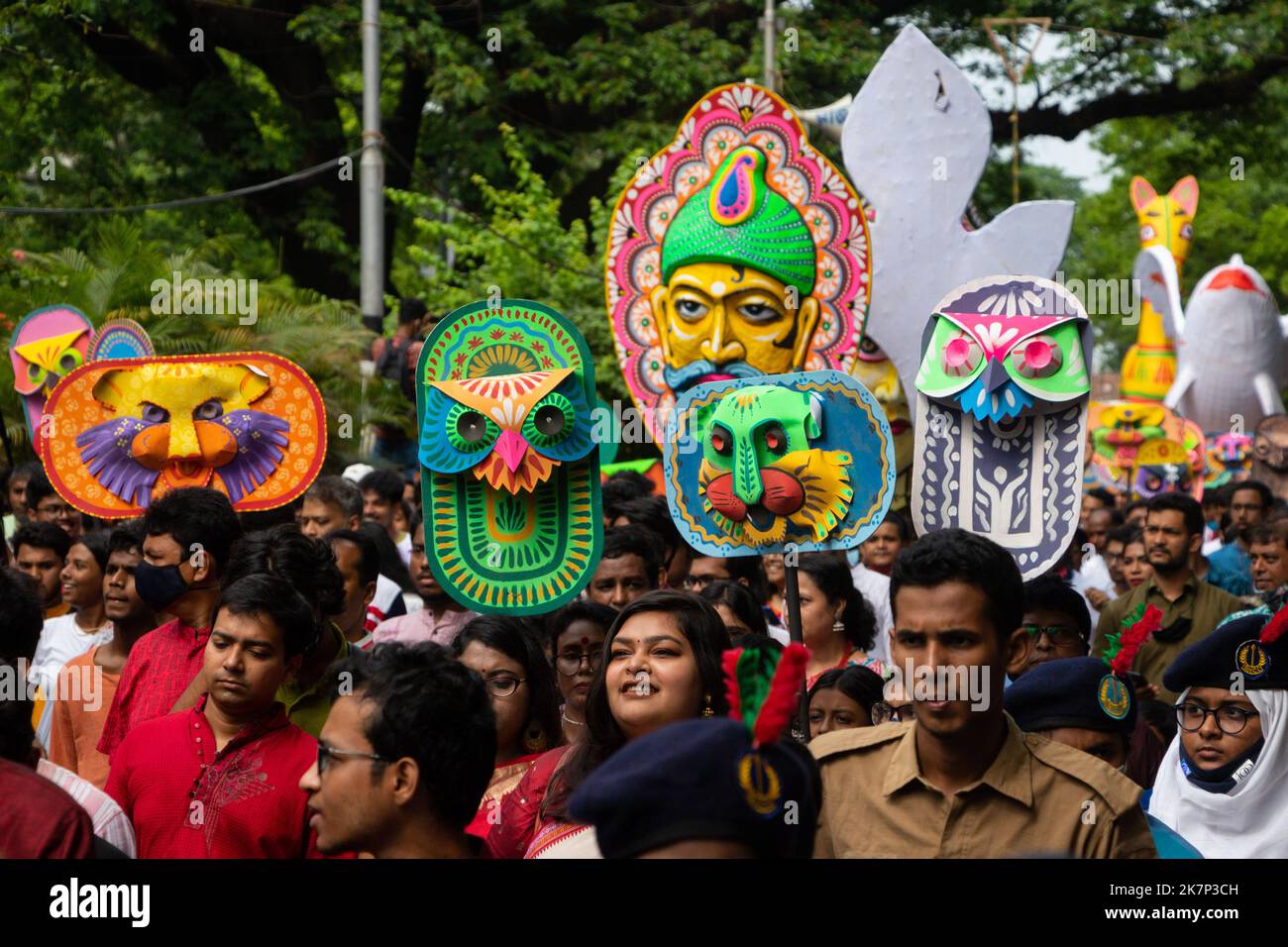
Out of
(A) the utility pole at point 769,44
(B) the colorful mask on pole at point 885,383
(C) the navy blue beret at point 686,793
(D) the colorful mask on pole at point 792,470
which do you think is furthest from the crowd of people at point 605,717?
(A) the utility pole at point 769,44

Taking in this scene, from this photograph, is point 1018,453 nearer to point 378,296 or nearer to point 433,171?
point 378,296

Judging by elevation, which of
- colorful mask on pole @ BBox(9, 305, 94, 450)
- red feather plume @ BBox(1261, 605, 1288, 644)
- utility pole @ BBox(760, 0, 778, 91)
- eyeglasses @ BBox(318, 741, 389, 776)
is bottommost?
eyeglasses @ BBox(318, 741, 389, 776)

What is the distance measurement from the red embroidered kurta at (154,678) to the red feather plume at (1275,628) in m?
2.73

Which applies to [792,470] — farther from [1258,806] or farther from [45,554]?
[45,554]

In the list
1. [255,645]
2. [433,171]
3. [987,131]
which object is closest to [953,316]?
[255,645]

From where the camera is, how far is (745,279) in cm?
685

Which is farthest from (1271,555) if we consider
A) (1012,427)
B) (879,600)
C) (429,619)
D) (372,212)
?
(372,212)

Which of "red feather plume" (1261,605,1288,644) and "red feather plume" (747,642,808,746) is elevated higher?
"red feather plume" (747,642,808,746)

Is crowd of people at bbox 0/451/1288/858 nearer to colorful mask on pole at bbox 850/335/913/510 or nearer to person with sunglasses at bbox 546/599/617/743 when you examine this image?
person with sunglasses at bbox 546/599/617/743

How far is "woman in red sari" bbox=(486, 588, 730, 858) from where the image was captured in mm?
3555

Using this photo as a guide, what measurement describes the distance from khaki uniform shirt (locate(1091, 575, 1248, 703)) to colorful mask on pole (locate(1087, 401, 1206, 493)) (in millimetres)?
5505

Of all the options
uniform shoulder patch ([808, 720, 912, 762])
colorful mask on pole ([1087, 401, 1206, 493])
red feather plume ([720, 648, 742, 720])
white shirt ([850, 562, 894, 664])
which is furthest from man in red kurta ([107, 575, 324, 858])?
colorful mask on pole ([1087, 401, 1206, 493])

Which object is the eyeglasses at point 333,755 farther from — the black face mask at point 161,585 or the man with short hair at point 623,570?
the man with short hair at point 623,570

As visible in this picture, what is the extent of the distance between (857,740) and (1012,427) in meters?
2.20
